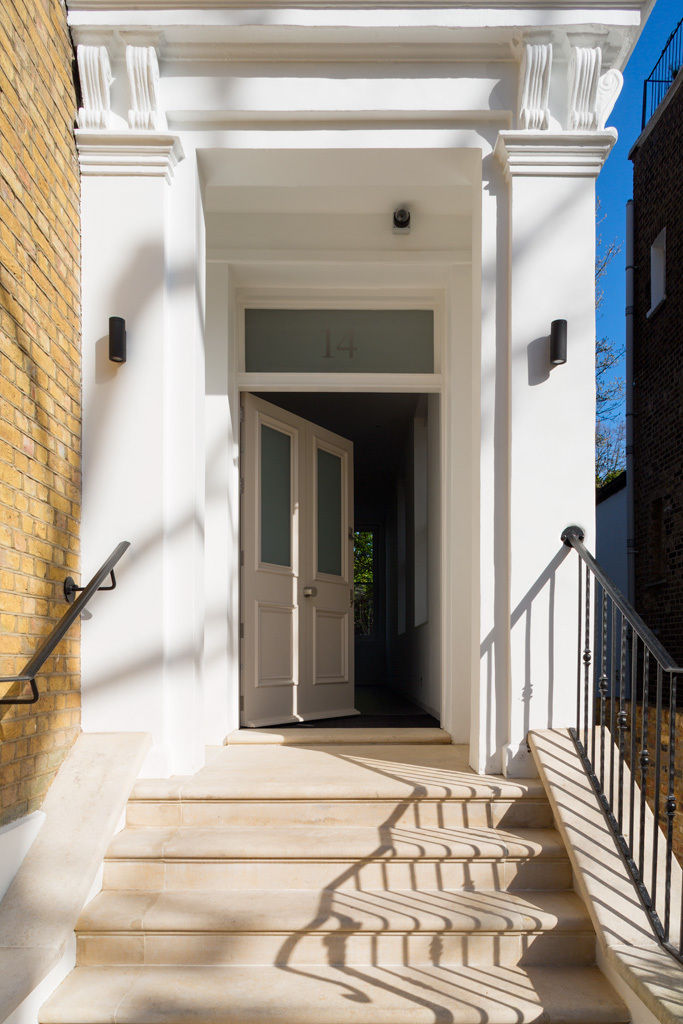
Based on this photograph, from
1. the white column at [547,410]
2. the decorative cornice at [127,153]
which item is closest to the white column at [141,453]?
the decorative cornice at [127,153]

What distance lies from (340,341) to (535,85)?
169cm

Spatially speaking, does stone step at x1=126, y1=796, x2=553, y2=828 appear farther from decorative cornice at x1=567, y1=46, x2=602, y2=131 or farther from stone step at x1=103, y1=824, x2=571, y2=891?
decorative cornice at x1=567, y1=46, x2=602, y2=131

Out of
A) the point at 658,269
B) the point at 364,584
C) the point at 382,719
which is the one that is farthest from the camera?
the point at 364,584

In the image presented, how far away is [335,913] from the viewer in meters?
2.66

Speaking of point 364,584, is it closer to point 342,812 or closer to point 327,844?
point 342,812

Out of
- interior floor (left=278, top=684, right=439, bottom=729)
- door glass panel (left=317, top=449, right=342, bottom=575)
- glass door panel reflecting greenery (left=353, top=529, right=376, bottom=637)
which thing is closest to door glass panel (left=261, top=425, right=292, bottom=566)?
door glass panel (left=317, top=449, right=342, bottom=575)

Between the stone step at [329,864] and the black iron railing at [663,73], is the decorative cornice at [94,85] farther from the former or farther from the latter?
the black iron railing at [663,73]

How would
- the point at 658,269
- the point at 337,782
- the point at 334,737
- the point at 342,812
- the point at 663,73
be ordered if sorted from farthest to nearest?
the point at 663,73
the point at 658,269
the point at 334,737
the point at 337,782
the point at 342,812

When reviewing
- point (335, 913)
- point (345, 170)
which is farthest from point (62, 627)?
point (345, 170)

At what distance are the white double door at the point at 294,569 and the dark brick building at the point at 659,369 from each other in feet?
14.9

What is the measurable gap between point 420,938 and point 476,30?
10.6 ft

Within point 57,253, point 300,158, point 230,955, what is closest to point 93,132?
point 57,253

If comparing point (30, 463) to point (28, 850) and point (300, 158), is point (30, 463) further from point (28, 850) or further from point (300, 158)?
point (300, 158)

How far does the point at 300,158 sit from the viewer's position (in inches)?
144
